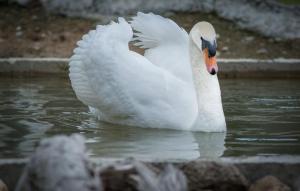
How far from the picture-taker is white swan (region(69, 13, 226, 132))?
6.99m

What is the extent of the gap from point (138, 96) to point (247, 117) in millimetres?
1210

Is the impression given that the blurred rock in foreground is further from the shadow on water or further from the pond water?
the shadow on water

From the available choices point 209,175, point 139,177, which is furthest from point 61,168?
point 209,175

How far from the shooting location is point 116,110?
7199mm

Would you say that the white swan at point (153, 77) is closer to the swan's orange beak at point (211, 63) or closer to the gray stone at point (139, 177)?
the swan's orange beak at point (211, 63)

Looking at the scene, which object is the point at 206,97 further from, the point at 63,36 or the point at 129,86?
the point at 63,36

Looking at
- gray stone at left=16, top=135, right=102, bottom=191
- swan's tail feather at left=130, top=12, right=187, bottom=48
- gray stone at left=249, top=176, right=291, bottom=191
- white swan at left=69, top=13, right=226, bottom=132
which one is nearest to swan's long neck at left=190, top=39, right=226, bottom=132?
white swan at left=69, top=13, right=226, bottom=132

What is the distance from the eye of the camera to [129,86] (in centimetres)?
705

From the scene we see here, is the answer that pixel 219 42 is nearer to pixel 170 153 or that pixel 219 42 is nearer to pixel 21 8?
pixel 21 8

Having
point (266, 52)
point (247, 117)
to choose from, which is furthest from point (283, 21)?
point (247, 117)

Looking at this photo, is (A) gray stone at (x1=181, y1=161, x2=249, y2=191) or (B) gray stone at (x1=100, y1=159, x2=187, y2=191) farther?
(A) gray stone at (x1=181, y1=161, x2=249, y2=191)

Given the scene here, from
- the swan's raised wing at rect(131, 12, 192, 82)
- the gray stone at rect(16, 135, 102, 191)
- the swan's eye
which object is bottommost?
the swan's raised wing at rect(131, 12, 192, 82)

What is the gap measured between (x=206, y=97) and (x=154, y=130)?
61 cm

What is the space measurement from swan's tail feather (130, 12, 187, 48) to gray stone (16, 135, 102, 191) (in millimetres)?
3486
